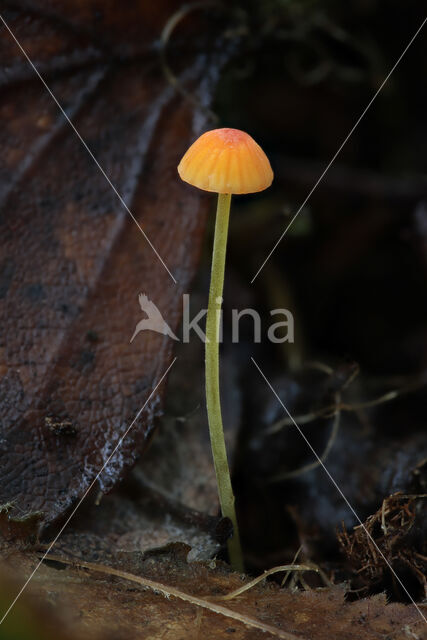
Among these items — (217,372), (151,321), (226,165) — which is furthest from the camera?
(151,321)

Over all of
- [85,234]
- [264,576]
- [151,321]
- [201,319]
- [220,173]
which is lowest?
[264,576]

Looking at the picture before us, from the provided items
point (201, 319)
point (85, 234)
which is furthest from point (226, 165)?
point (201, 319)

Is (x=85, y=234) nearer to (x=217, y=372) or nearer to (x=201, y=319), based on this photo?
(x=201, y=319)

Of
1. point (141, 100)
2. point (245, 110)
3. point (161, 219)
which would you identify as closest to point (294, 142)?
point (245, 110)

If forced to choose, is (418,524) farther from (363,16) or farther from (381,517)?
(363,16)

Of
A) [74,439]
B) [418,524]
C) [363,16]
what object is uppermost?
[363,16]

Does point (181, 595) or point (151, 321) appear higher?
point (151, 321)
